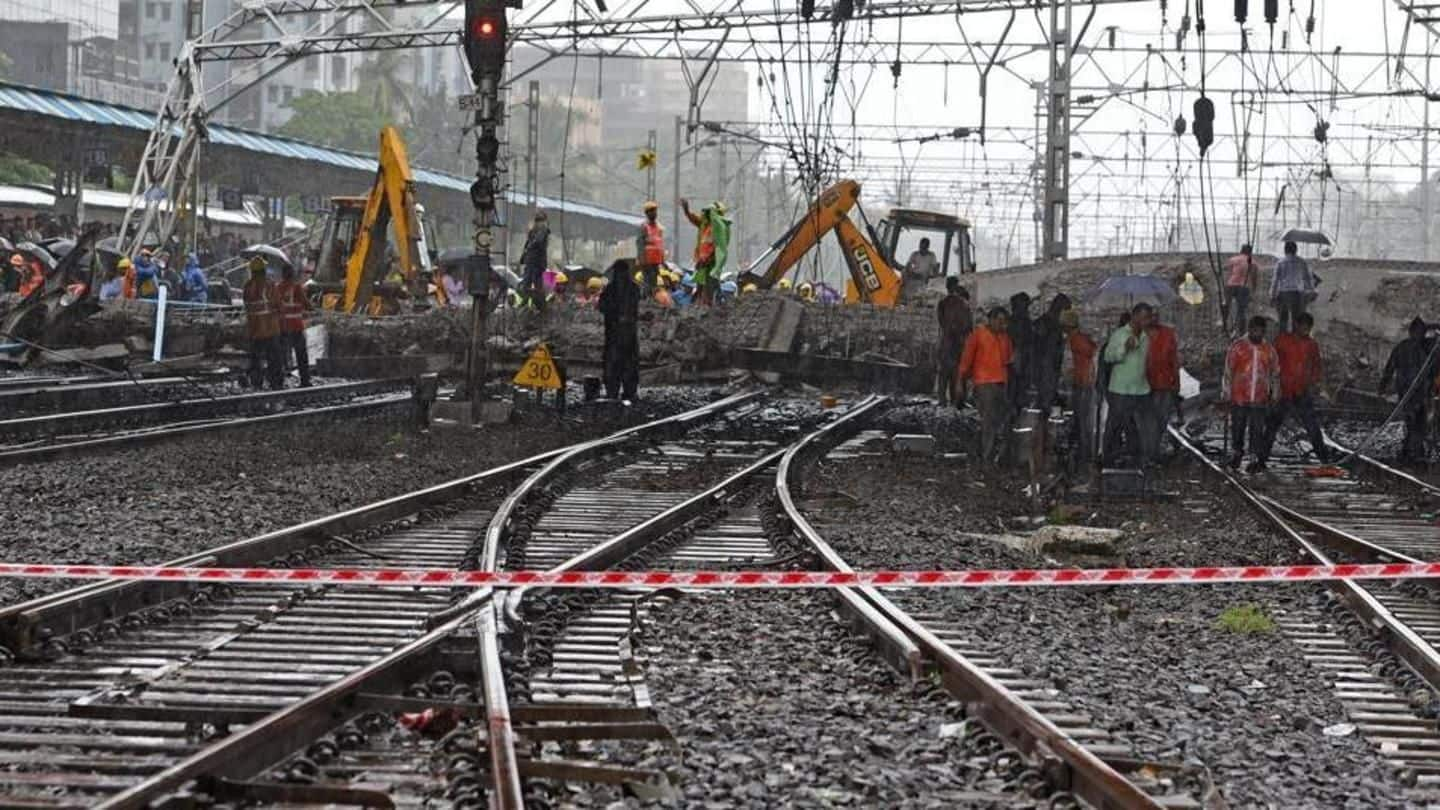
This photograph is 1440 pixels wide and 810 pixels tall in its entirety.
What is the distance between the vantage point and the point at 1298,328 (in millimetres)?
21078

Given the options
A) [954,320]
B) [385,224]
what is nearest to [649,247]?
[385,224]

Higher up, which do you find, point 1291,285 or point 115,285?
point 1291,285

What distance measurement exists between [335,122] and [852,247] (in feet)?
181

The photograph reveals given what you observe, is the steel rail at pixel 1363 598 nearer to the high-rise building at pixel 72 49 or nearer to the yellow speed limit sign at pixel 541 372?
the yellow speed limit sign at pixel 541 372

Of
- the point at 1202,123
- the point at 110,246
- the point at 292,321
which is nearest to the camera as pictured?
the point at 1202,123

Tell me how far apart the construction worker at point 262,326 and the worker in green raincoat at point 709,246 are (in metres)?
6.63

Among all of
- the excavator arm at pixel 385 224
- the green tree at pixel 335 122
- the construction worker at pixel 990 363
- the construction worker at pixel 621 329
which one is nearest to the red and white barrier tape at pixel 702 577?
the construction worker at pixel 990 363

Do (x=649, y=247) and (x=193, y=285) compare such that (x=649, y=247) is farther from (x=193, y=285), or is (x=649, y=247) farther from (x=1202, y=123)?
(x=1202, y=123)

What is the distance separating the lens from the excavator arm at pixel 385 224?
1342 inches

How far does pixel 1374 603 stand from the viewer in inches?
413

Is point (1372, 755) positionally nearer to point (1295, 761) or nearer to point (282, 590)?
point (1295, 761)

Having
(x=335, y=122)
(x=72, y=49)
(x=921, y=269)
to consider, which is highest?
(x=72, y=49)

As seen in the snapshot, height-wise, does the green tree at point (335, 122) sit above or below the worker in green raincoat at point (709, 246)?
above

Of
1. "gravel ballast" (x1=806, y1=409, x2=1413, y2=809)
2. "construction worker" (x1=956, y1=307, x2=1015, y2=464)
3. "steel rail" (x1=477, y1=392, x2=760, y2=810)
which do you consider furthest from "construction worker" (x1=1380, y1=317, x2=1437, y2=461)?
"steel rail" (x1=477, y1=392, x2=760, y2=810)
